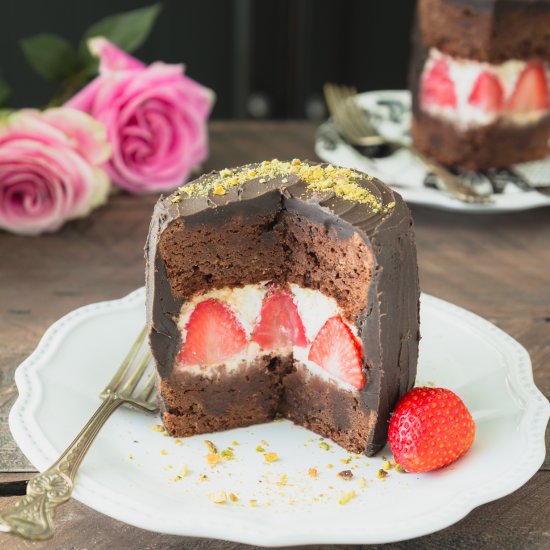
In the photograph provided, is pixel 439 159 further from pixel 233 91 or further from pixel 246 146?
pixel 233 91

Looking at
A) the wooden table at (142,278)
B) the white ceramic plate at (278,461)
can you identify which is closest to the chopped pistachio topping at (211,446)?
the white ceramic plate at (278,461)

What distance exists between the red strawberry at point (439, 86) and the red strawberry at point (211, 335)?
53.1 inches

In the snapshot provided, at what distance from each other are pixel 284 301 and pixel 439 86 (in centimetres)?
131

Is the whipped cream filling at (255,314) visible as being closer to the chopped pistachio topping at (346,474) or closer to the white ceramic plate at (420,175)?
the chopped pistachio topping at (346,474)

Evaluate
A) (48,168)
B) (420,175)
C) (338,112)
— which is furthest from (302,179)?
(338,112)

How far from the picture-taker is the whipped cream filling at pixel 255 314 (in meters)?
1.63

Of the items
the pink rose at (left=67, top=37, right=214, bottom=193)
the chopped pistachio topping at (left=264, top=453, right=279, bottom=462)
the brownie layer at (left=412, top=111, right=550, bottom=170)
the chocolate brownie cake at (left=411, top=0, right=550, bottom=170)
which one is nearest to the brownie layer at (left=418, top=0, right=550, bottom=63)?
the chocolate brownie cake at (left=411, top=0, right=550, bottom=170)

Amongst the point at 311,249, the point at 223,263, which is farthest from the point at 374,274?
the point at 223,263

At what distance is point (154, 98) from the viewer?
8.32ft

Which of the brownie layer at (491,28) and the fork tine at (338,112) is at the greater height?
the brownie layer at (491,28)

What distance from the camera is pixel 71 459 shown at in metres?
1.39

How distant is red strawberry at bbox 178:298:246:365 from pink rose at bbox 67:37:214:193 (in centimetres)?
97

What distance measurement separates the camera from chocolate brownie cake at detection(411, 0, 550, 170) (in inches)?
Result: 104

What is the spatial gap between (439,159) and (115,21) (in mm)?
1008
